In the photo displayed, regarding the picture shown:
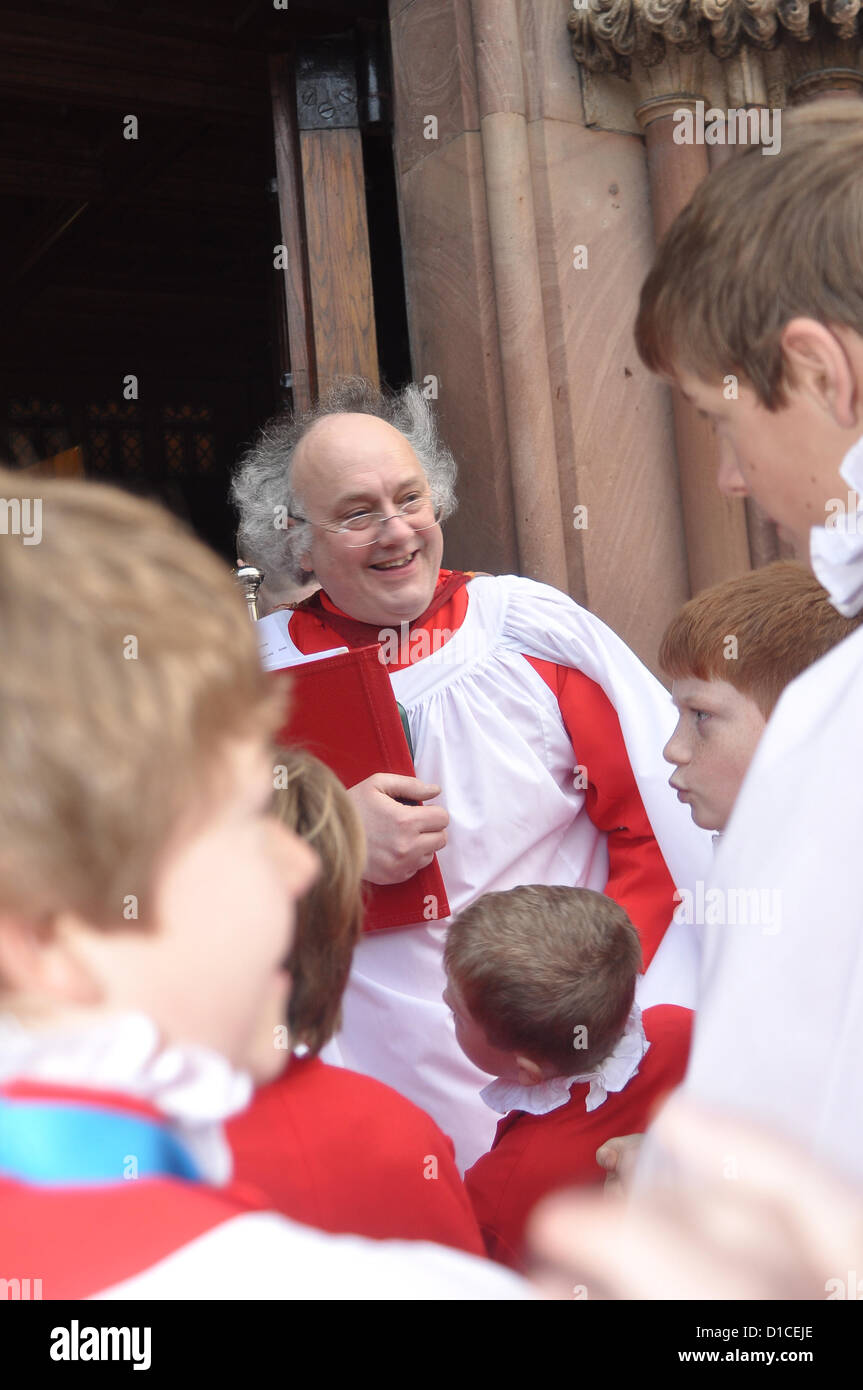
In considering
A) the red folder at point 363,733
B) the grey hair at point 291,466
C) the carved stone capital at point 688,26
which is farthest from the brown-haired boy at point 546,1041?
the carved stone capital at point 688,26

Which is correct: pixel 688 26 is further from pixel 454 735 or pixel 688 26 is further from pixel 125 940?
pixel 125 940

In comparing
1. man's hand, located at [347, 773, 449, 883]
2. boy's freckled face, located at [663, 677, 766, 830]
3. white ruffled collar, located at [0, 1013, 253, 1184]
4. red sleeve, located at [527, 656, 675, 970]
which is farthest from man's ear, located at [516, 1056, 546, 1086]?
white ruffled collar, located at [0, 1013, 253, 1184]

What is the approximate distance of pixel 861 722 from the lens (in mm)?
918

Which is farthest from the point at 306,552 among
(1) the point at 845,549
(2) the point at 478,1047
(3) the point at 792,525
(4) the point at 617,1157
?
(1) the point at 845,549

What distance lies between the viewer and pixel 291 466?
2.76 m

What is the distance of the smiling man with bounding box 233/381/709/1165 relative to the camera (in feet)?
7.79

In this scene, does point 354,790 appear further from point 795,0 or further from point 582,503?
point 795,0

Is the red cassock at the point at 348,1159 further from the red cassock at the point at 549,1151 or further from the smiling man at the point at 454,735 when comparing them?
the smiling man at the point at 454,735

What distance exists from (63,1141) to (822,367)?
822 mm

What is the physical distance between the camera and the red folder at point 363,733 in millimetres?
2240

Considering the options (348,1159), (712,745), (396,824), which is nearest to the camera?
(348,1159)

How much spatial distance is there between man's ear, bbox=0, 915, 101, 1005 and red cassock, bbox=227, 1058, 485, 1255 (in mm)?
698

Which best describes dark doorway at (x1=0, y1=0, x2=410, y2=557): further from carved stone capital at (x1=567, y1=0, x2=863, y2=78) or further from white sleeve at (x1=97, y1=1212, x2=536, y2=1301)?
white sleeve at (x1=97, y1=1212, x2=536, y2=1301)

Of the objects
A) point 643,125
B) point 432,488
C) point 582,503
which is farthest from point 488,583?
point 643,125
